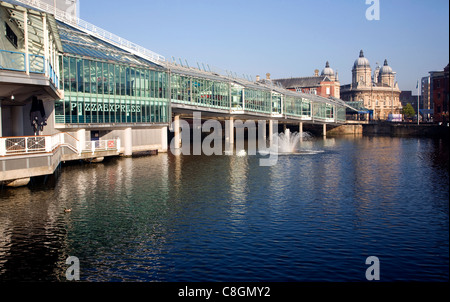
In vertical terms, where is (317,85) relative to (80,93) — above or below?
above

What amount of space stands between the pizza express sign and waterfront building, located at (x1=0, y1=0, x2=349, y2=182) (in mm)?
139

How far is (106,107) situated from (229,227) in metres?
43.1

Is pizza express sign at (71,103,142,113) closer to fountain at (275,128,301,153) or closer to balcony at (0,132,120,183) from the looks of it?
balcony at (0,132,120,183)

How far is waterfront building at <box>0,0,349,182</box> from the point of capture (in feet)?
123

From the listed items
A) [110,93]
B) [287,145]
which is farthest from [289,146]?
[110,93]

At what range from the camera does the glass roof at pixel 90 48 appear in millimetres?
63531

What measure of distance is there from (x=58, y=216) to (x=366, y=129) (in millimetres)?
131799

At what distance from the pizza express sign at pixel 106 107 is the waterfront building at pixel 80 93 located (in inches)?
5.5

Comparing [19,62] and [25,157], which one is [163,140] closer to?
[25,157]

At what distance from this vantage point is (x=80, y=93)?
Result: 206 feet

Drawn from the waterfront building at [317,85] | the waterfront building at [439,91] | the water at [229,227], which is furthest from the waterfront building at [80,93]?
the waterfront building at [317,85]

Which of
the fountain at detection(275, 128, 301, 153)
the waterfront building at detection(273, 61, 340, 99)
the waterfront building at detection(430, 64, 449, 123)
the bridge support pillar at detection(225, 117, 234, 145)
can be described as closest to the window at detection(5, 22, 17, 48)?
the fountain at detection(275, 128, 301, 153)
